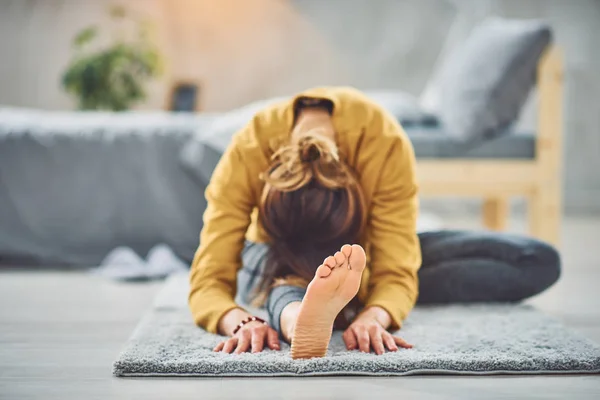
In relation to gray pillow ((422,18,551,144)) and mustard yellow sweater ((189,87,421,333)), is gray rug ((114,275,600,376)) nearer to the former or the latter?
mustard yellow sweater ((189,87,421,333))

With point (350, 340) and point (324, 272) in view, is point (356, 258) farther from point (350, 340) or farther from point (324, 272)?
point (350, 340)

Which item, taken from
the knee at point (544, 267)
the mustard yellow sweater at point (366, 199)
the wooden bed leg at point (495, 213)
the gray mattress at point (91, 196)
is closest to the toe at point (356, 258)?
the mustard yellow sweater at point (366, 199)

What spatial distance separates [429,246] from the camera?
1.73 meters

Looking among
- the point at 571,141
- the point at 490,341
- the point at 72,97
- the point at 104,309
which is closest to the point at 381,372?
the point at 490,341

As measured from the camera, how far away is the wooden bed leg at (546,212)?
7.88 ft

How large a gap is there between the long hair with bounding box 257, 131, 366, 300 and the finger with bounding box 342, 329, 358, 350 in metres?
0.19

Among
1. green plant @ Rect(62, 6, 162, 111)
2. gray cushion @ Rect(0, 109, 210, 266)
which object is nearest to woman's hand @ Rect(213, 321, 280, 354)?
gray cushion @ Rect(0, 109, 210, 266)

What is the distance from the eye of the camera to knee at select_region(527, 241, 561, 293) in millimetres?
1708

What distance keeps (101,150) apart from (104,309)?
2.32 feet

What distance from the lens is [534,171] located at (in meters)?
2.40

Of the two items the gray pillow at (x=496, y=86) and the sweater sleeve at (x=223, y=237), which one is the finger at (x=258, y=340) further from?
the gray pillow at (x=496, y=86)

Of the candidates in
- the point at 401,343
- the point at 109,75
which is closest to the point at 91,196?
the point at 401,343

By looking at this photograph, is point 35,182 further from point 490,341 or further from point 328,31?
point 328,31

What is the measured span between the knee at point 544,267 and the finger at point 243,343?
756mm
